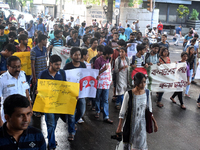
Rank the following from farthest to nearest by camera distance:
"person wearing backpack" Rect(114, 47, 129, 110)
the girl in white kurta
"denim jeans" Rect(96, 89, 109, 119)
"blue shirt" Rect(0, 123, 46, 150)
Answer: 1. "person wearing backpack" Rect(114, 47, 129, 110)
2. "denim jeans" Rect(96, 89, 109, 119)
3. the girl in white kurta
4. "blue shirt" Rect(0, 123, 46, 150)

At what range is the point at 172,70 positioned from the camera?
24.2 feet

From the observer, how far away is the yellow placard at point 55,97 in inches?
176

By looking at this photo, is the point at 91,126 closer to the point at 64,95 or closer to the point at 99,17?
the point at 64,95

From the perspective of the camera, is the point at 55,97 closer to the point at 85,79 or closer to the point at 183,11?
the point at 85,79

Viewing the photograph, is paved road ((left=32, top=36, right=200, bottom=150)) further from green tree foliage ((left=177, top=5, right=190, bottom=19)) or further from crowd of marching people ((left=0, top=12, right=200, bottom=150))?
green tree foliage ((left=177, top=5, right=190, bottom=19))

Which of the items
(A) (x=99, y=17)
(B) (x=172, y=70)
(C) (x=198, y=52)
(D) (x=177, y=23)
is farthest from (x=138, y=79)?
(D) (x=177, y=23)

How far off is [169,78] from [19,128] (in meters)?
5.85

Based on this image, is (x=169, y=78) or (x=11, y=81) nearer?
(x=11, y=81)

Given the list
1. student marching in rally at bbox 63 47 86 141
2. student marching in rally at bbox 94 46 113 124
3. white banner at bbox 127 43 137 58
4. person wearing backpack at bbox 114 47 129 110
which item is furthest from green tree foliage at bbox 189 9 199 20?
student marching in rally at bbox 63 47 86 141

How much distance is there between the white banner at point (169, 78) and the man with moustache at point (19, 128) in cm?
544

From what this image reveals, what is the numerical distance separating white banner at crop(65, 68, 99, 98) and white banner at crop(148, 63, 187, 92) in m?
2.39

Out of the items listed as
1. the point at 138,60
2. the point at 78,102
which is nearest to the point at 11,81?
the point at 78,102

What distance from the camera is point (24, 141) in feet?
7.47

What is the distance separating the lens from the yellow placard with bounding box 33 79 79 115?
14.7ft
